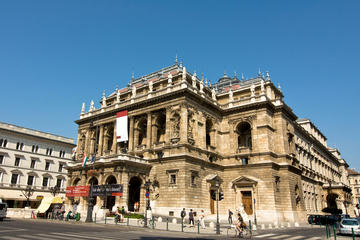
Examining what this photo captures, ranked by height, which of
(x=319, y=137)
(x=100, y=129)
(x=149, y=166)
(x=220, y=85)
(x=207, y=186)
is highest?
(x=220, y=85)

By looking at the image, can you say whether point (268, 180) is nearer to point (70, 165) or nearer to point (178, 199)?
point (178, 199)

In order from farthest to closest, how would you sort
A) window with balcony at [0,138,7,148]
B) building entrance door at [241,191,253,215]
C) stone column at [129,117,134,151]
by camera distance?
window with balcony at [0,138,7,148]
stone column at [129,117,134,151]
building entrance door at [241,191,253,215]

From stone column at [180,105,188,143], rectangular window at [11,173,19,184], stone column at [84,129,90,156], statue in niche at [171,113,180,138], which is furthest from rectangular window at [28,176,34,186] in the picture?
stone column at [180,105,188,143]

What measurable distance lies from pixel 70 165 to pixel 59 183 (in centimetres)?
2066

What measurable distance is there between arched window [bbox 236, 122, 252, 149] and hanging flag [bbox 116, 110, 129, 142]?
16875 mm

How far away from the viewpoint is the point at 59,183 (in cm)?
6147

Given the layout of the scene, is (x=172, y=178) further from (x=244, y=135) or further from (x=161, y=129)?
(x=244, y=135)

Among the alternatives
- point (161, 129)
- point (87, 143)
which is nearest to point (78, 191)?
point (87, 143)

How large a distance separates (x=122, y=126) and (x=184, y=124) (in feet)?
31.9

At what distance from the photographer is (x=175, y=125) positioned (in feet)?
125

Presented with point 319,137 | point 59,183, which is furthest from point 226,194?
point 319,137

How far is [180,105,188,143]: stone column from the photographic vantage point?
36581mm

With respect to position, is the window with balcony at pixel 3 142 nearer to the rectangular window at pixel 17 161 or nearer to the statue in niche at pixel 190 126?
the rectangular window at pixel 17 161

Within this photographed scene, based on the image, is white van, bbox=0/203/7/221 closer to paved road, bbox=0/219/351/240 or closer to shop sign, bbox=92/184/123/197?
paved road, bbox=0/219/351/240
